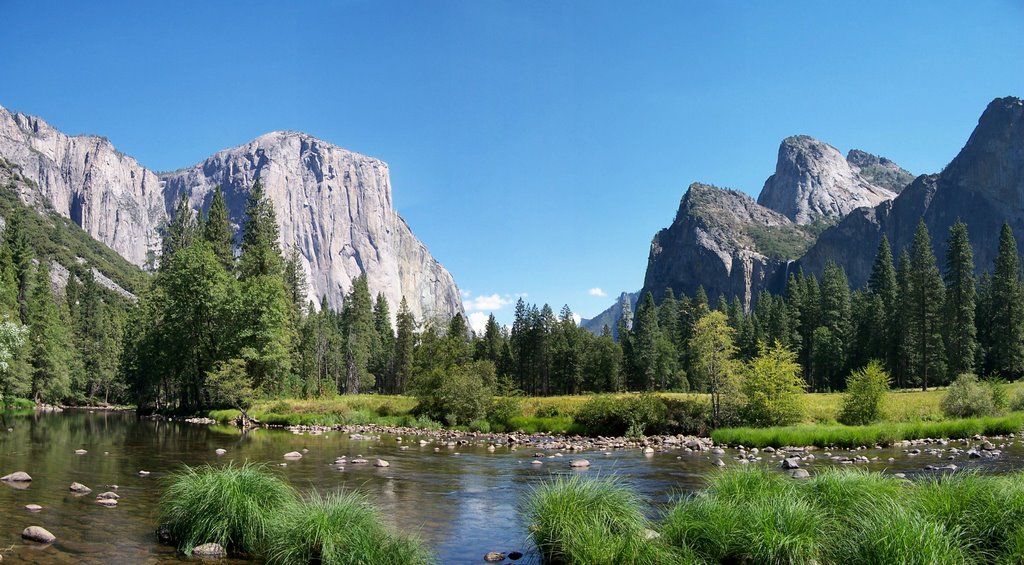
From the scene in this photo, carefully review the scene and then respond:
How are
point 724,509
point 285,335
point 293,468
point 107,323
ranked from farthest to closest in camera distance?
point 107,323 < point 285,335 < point 293,468 < point 724,509

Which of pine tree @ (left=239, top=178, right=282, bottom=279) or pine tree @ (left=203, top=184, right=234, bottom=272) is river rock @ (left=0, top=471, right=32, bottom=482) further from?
pine tree @ (left=203, top=184, right=234, bottom=272)

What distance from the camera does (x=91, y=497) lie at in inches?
622

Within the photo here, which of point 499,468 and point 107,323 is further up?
point 107,323

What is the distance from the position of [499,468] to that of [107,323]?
9766 centimetres

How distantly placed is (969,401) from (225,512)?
4502 centimetres

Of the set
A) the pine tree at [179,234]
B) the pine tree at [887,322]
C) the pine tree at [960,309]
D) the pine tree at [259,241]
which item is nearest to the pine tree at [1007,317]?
the pine tree at [960,309]

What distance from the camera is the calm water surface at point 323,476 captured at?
12.2 meters

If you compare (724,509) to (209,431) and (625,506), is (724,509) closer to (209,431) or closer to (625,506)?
(625,506)

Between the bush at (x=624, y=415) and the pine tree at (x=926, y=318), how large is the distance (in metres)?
48.3

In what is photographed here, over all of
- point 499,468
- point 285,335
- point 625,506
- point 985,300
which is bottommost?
point 499,468

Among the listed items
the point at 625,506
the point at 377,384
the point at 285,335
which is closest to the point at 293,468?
the point at 625,506

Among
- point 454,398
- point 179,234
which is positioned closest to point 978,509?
point 454,398

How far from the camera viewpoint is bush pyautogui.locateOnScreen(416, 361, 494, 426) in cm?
4678

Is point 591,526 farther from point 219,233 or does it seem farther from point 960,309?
point 960,309
